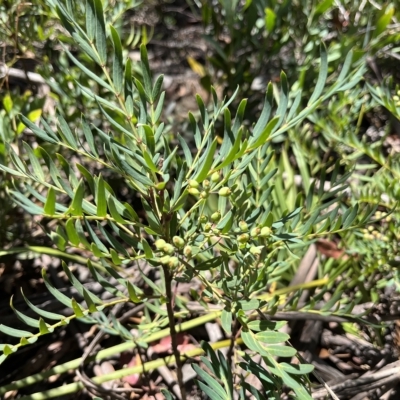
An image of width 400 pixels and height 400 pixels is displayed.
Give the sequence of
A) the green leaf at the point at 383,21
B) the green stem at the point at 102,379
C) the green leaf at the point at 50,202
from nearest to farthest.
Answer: the green leaf at the point at 50,202
the green stem at the point at 102,379
the green leaf at the point at 383,21

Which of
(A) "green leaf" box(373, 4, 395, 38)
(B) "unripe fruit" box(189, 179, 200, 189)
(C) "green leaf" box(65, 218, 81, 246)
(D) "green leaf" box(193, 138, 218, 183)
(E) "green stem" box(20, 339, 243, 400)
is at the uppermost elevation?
(A) "green leaf" box(373, 4, 395, 38)

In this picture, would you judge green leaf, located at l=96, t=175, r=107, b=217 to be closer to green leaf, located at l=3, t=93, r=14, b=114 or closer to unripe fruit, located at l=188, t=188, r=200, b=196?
unripe fruit, located at l=188, t=188, r=200, b=196

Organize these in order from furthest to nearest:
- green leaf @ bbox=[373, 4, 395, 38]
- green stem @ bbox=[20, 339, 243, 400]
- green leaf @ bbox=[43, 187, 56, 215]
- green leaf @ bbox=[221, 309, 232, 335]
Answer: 1. green leaf @ bbox=[373, 4, 395, 38]
2. green stem @ bbox=[20, 339, 243, 400]
3. green leaf @ bbox=[221, 309, 232, 335]
4. green leaf @ bbox=[43, 187, 56, 215]

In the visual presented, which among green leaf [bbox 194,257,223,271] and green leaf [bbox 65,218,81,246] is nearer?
green leaf [bbox 65,218,81,246]

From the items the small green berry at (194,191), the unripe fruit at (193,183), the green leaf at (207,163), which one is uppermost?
the green leaf at (207,163)

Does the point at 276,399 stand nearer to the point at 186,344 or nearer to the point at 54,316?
the point at 54,316

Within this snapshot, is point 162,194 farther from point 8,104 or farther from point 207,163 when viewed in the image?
point 8,104

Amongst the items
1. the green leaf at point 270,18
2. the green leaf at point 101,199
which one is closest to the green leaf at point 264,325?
the green leaf at point 101,199

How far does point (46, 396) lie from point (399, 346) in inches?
26.8

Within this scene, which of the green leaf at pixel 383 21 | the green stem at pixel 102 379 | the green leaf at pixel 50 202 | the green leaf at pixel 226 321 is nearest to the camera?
the green leaf at pixel 50 202

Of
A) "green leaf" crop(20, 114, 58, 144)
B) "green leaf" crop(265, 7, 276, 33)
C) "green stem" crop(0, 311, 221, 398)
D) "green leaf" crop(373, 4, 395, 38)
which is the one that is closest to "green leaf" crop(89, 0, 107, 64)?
"green leaf" crop(20, 114, 58, 144)

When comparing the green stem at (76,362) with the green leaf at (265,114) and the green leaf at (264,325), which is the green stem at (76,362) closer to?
the green leaf at (264,325)

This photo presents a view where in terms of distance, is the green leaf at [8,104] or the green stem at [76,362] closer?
the green stem at [76,362]

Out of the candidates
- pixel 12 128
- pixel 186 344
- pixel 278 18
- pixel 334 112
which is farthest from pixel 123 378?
pixel 278 18
